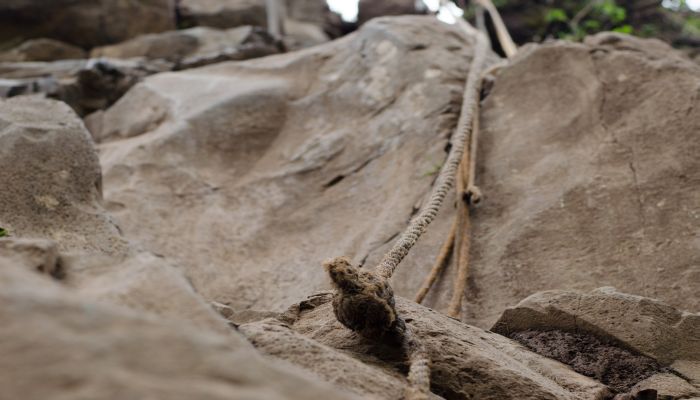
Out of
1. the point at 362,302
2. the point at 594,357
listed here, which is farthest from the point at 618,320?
the point at 362,302

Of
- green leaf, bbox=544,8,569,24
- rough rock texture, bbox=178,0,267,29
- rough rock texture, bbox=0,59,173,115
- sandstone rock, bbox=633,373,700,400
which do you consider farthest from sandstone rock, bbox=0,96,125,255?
green leaf, bbox=544,8,569,24

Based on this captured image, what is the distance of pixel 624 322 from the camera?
2061 mm

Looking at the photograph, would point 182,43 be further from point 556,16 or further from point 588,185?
point 588,185

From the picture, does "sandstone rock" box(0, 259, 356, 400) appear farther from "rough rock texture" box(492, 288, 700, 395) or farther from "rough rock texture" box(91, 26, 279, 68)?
"rough rock texture" box(91, 26, 279, 68)

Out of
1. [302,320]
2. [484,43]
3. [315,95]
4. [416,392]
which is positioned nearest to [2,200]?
[302,320]

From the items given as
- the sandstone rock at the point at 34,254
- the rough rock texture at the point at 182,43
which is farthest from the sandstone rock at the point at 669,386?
the rough rock texture at the point at 182,43

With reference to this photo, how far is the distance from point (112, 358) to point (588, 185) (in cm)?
230

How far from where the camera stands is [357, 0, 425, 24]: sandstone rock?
8117 millimetres

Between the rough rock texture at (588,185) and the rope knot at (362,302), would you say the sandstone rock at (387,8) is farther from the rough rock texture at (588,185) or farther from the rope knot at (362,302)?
the rope knot at (362,302)

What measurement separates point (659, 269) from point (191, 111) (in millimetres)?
2441

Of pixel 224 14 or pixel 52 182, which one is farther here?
pixel 224 14

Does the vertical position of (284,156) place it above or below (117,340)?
below

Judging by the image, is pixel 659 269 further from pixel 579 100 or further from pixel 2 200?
pixel 2 200

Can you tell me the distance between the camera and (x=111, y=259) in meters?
1.36
